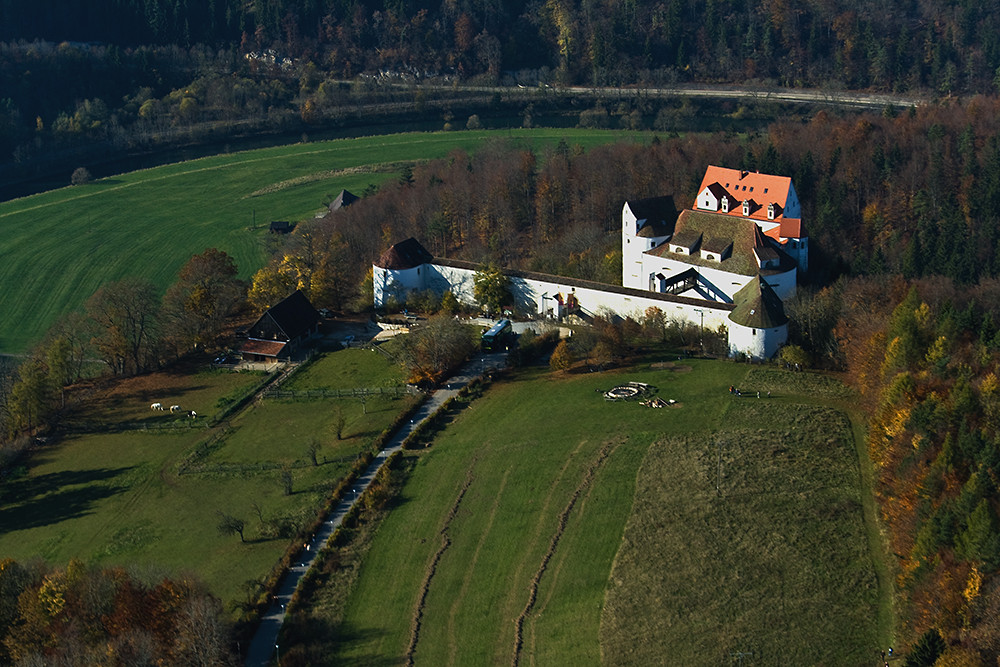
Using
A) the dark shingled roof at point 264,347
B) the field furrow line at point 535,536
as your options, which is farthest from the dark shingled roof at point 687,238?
the dark shingled roof at point 264,347

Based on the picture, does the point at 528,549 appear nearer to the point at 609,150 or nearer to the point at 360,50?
the point at 609,150

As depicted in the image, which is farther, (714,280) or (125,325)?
(714,280)

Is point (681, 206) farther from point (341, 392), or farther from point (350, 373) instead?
point (341, 392)

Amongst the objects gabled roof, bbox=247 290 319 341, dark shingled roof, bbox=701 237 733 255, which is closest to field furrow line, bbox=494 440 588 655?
dark shingled roof, bbox=701 237 733 255

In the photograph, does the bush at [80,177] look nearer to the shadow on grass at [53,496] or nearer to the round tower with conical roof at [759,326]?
the shadow on grass at [53,496]

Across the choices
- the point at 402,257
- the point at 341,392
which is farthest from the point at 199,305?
the point at 341,392

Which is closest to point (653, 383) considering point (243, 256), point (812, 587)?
point (812, 587)

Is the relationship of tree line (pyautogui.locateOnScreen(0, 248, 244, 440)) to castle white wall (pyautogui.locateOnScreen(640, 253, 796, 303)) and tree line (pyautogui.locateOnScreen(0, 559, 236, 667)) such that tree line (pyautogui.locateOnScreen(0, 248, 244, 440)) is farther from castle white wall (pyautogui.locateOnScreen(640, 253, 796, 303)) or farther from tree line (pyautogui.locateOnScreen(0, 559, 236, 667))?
tree line (pyautogui.locateOnScreen(0, 559, 236, 667))
